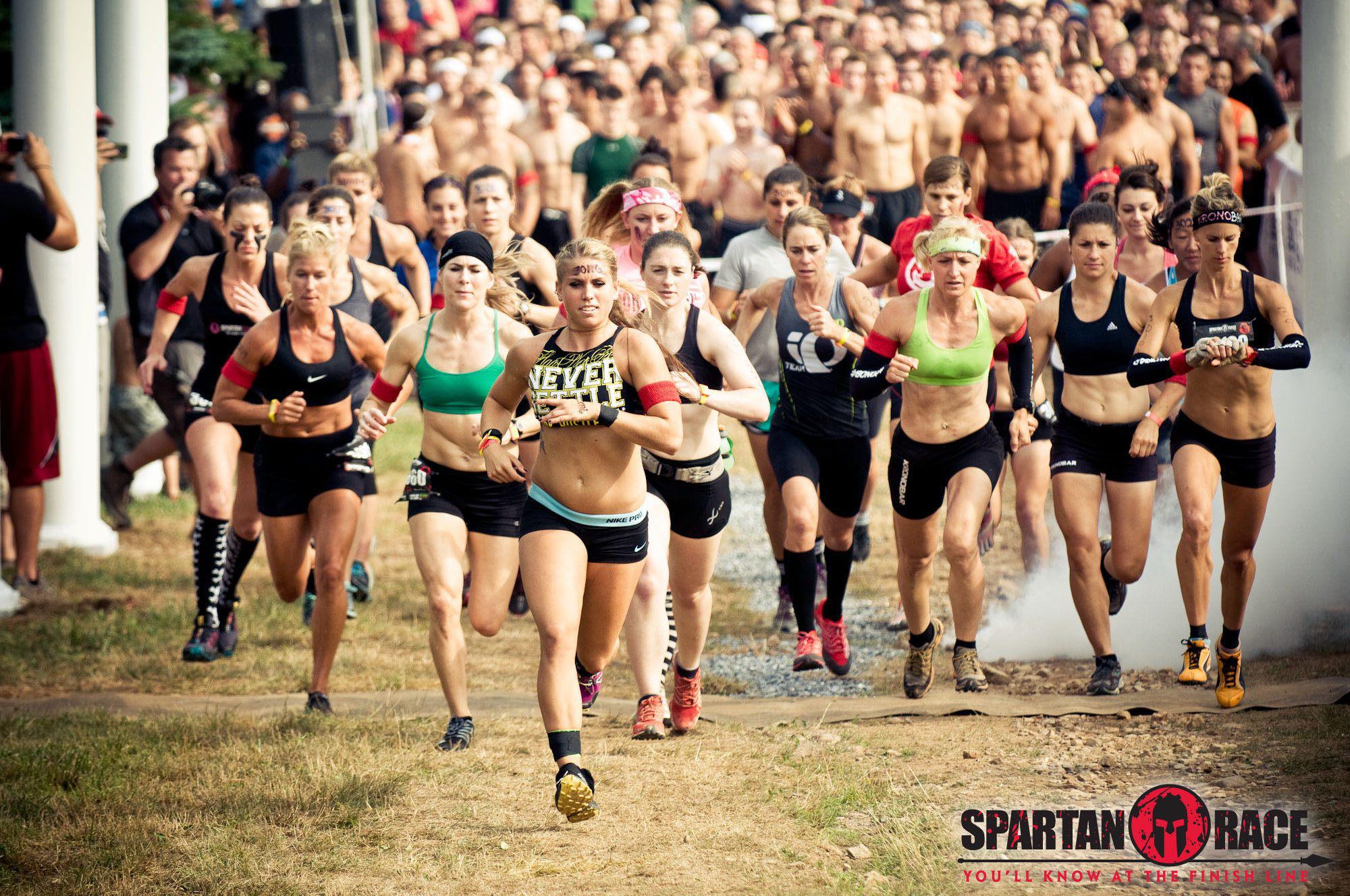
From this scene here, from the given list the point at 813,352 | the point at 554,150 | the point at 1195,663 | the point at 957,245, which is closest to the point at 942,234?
the point at 957,245

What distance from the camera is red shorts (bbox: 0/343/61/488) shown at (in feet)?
31.9

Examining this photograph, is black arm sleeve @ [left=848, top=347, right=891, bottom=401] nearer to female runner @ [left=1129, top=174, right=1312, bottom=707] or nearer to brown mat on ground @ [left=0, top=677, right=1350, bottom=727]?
female runner @ [left=1129, top=174, right=1312, bottom=707]

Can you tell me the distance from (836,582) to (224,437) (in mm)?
3357

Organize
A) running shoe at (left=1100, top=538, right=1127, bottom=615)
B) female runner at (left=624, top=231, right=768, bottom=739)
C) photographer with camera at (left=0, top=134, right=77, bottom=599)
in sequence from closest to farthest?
female runner at (left=624, top=231, right=768, bottom=739), running shoe at (left=1100, top=538, right=1127, bottom=615), photographer with camera at (left=0, top=134, right=77, bottom=599)

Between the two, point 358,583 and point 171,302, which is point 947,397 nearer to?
point 358,583

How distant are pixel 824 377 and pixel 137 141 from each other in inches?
267

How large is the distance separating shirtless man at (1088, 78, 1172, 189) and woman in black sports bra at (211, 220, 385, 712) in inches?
263

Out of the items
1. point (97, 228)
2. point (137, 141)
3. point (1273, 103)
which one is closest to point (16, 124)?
point (97, 228)

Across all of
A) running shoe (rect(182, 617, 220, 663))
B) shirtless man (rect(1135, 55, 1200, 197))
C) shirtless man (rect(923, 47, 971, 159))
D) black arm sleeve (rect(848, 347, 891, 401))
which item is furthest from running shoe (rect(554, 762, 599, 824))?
shirtless man (rect(923, 47, 971, 159))

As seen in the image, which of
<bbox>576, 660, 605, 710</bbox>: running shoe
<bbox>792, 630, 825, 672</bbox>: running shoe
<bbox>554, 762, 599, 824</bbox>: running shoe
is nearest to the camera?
<bbox>554, 762, 599, 824</bbox>: running shoe

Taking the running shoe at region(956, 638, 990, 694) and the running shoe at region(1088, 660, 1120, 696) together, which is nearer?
the running shoe at region(1088, 660, 1120, 696)

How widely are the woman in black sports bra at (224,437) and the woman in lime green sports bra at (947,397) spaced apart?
3285 millimetres

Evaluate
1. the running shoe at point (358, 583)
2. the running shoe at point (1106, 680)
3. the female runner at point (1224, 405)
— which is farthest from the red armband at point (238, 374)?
the running shoe at point (1106, 680)

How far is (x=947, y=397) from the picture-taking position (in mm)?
7648
